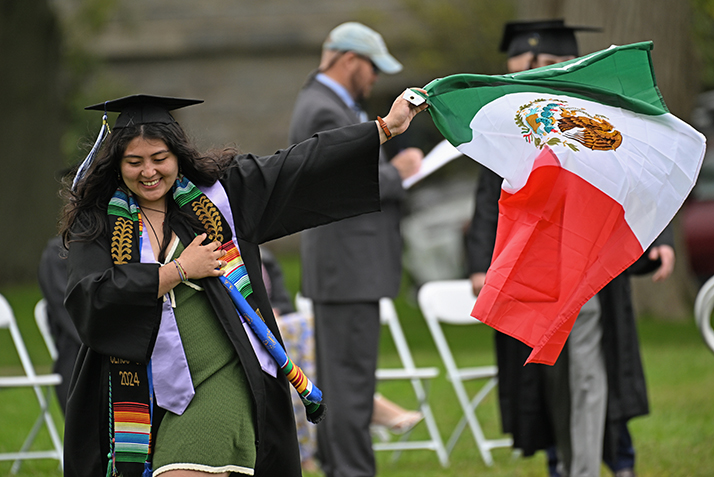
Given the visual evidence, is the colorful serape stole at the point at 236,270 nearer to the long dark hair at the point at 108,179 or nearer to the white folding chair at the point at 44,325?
the long dark hair at the point at 108,179

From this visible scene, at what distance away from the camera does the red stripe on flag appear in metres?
3.86

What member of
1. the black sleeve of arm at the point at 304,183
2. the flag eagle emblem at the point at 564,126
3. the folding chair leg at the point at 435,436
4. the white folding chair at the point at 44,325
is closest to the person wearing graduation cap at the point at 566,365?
the folding chair leg at the point at 435,436

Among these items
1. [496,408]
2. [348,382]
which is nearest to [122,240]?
[348,382]

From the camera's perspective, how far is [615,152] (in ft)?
12.8

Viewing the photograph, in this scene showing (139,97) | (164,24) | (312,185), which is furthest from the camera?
(164,24)

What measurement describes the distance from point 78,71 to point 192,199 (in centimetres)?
1731

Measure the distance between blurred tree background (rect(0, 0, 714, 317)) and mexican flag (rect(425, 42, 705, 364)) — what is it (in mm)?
6058

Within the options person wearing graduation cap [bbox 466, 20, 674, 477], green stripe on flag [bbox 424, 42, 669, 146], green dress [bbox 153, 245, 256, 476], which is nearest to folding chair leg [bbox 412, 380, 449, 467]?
person wearing graduation cap [bbox 466, 20, 674, 477]

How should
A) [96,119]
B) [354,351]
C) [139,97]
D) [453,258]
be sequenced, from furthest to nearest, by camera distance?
[96,119], [453,258], [354,351], [139,97]

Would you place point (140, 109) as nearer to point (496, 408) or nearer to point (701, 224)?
point (496, 408)

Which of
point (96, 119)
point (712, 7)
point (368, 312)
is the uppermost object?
point (712, 7)

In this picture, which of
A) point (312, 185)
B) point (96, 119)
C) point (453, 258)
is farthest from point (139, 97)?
point (96, 119)

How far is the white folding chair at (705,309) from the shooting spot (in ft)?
16.5

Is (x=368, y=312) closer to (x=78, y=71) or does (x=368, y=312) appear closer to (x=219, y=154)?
→ (x=219, y=154)
